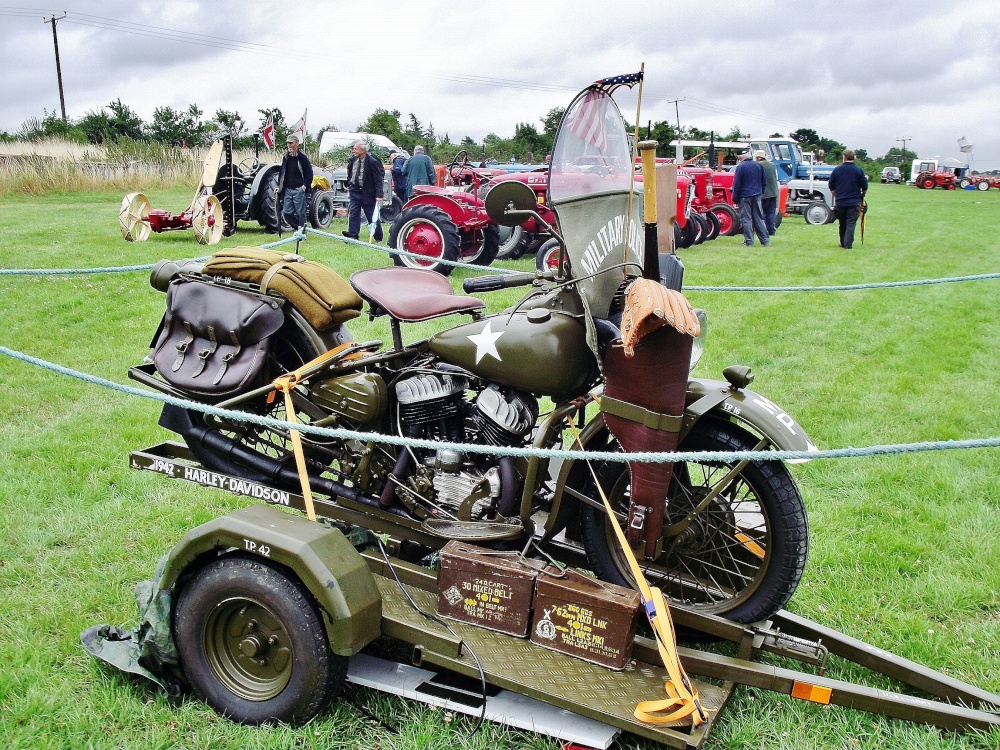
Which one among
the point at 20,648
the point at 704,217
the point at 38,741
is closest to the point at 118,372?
the point at 20,648

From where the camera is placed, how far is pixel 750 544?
3.08 metres

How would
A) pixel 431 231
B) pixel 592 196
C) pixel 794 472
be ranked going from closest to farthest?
pixel 592 196
pixel 794 472
pixel 431 231

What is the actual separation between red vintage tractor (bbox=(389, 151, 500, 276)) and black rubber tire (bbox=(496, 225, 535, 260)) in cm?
43

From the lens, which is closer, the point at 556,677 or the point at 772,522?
the point at 556,677

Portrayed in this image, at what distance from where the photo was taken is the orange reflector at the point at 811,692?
8.75 ft

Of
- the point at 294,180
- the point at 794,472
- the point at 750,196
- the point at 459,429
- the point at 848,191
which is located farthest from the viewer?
the point at 750,196

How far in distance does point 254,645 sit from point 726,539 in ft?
5.74

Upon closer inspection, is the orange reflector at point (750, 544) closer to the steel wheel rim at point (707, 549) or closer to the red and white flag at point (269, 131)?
the steel wheel rim at point (707, 549)

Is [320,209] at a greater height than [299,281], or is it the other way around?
[320,209]

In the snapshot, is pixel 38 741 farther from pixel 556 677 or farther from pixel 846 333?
pixel 846 333

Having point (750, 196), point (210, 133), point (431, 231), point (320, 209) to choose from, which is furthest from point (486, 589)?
point (210, 133)

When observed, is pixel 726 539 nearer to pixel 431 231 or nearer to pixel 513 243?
pixel 431 231

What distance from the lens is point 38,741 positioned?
8.79 ft

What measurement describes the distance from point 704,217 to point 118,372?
11.9m
